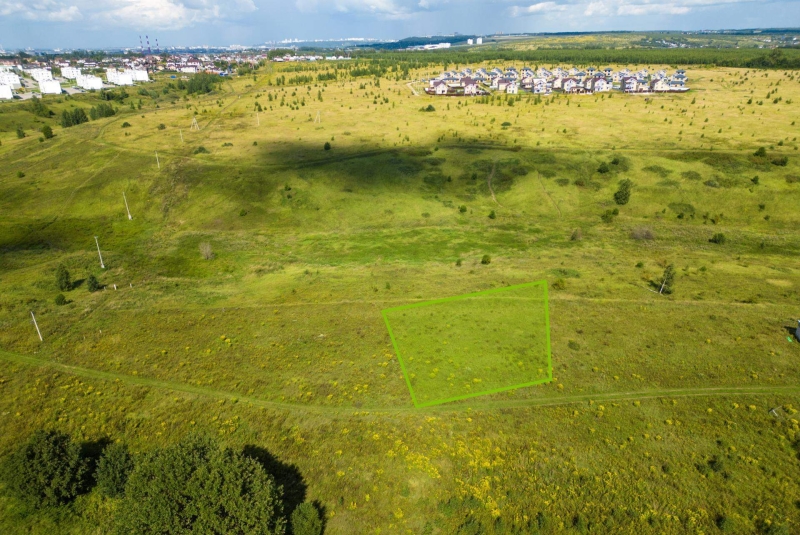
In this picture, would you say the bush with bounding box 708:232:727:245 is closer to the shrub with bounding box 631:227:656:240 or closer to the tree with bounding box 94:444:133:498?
the shrub with bounding box 631:227:656:240

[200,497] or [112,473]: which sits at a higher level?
[200,497]

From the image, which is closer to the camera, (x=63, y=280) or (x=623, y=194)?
(x=63, y=280)

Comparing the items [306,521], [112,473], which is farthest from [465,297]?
[112,473]

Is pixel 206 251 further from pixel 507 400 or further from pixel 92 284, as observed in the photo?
pixel 507 400

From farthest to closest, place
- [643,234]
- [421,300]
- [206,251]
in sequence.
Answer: [643,234]
[206,251]
[421,300]

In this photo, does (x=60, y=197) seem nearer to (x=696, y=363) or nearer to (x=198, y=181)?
(x=198, y=181)

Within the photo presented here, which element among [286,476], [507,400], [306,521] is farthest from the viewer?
[507,400]

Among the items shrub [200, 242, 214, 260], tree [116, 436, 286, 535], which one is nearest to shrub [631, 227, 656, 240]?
tree [116, 436, 286, 535]

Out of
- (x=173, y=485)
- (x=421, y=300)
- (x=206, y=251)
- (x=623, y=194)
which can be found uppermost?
(x=173, y=485)
